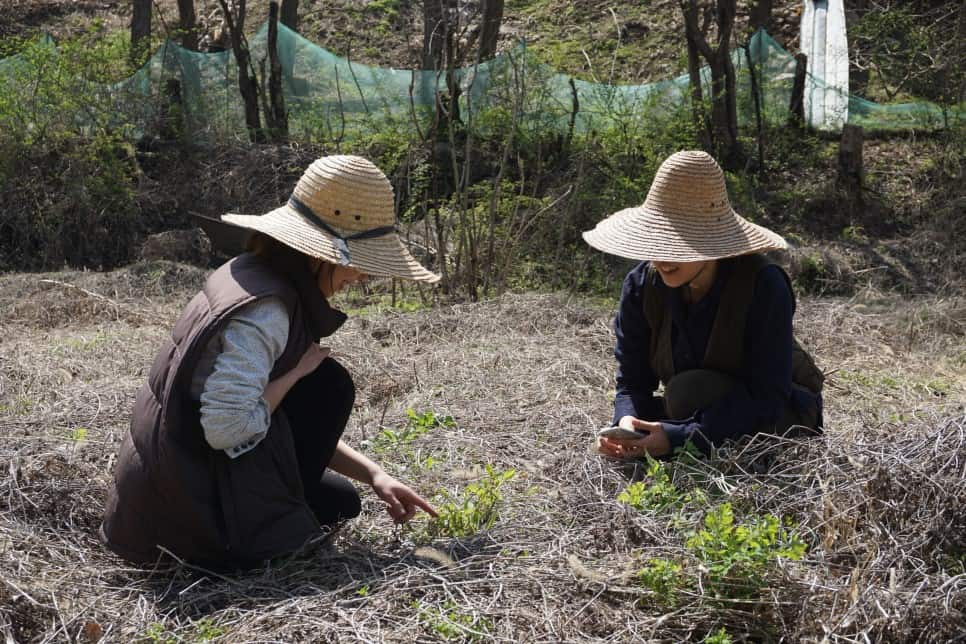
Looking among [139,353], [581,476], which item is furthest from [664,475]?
[139,353]

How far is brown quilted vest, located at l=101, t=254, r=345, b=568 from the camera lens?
2488 millimetres

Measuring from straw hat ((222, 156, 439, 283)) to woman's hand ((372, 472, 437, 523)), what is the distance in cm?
55

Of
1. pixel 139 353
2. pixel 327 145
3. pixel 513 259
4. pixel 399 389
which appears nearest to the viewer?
pixel 399 389

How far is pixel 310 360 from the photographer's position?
2621mm

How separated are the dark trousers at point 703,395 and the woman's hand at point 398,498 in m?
0.86

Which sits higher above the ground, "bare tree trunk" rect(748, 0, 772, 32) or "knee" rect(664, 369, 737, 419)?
"bare tree trunk" rect(748, 0, 772, 32)

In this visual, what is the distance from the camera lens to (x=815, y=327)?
19.8 feet

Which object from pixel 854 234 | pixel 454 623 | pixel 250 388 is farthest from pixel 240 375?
pixel 854 234

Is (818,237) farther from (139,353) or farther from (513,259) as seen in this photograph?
(139,353)

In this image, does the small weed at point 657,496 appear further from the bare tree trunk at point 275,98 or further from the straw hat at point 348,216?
Answer: the bare tree trunk at point 275,98

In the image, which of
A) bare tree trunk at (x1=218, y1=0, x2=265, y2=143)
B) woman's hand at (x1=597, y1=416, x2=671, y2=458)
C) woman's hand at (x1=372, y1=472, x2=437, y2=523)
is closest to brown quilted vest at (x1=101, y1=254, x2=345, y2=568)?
woman's hand at (x1=372, y1=472, x2=437, y2=523)

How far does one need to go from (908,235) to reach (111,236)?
6.91 m

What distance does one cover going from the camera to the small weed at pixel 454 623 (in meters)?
2.35

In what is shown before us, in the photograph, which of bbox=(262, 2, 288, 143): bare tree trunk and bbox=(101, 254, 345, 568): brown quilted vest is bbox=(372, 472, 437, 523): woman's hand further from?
bbox=(262, 2, 288, 143): bare tree trunk
